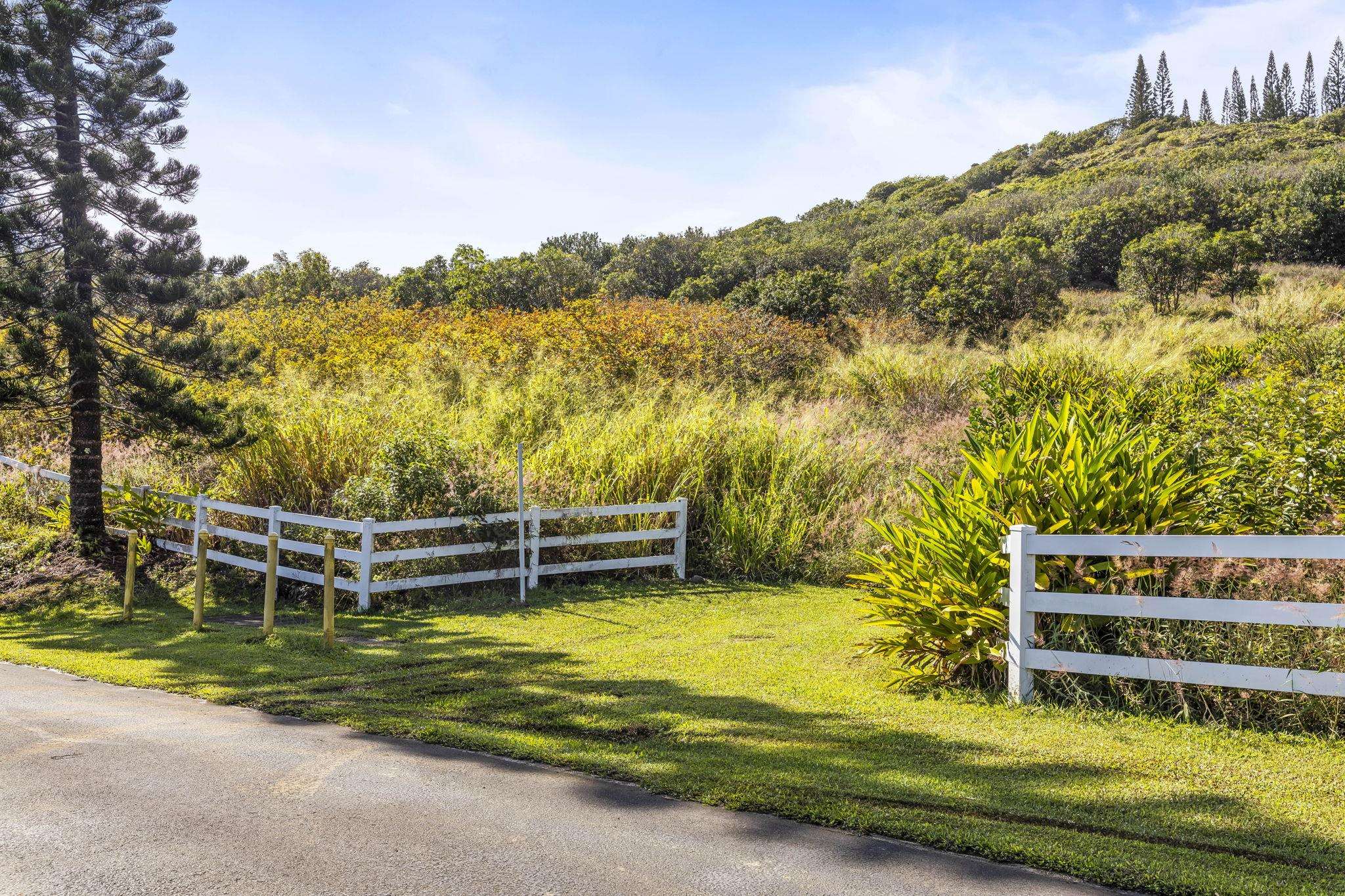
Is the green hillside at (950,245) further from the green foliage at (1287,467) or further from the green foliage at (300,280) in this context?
the green foliage at (1287,467)

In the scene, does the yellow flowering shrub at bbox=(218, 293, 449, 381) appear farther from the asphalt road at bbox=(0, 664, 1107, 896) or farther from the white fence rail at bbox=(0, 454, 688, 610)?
the asphalt road at bbox=(0, 664, 1107, 896)

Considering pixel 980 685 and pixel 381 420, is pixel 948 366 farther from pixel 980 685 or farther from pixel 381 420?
pixel 980 685

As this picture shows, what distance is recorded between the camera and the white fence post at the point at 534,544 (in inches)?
452

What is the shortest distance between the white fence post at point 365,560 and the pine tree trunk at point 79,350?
15.4 feet

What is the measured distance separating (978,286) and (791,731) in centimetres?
2075

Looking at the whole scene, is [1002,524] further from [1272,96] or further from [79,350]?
[1272,96]

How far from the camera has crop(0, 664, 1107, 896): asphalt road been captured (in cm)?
365

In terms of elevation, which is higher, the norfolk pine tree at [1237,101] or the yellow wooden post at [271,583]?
the norfolk pine tree at [1237,101]

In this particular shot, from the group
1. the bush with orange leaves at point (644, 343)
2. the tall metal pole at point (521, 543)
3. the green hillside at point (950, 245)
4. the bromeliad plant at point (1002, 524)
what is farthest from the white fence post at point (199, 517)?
the green hillside at point (950, 245)

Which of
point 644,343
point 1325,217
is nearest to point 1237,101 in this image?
point 1325,217

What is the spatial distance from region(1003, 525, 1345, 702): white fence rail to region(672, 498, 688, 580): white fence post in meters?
6.48

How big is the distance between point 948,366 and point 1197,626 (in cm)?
1316

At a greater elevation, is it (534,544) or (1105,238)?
(1105,238)

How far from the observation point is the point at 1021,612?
6.13 meters
